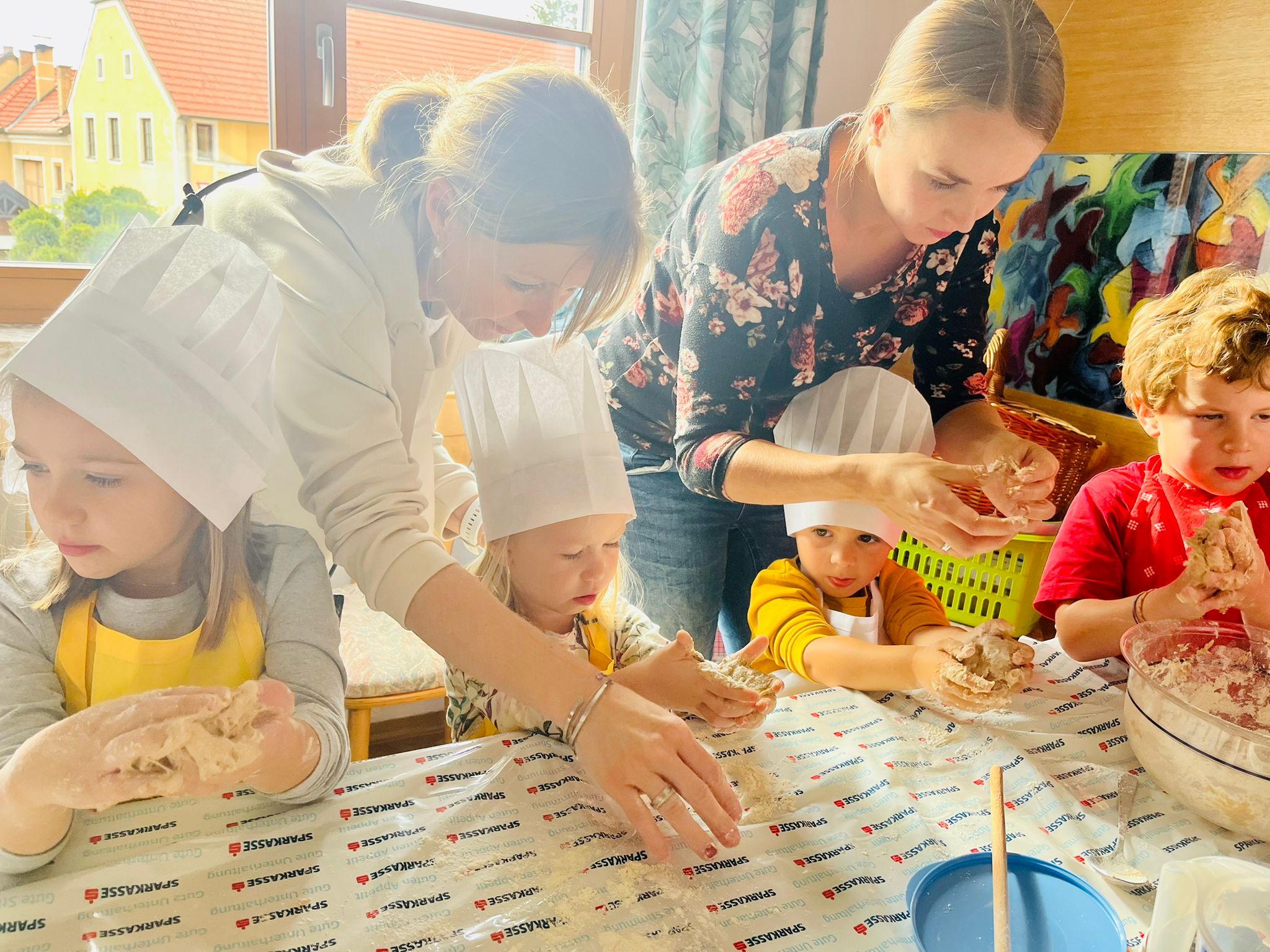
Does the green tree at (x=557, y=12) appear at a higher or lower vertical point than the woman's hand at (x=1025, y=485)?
higher

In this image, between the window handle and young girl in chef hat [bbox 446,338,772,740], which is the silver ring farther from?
the window handle

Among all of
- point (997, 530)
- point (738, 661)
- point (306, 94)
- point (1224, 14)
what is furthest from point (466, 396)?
point (1224, 14)

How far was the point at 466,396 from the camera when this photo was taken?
111 centimetres

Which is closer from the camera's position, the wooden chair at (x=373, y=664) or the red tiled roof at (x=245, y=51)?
the wooden chair at (x=373, y=664)

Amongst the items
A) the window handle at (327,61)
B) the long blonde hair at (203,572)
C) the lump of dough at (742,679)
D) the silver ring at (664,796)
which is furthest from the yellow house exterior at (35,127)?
the silver ring at (664,796)

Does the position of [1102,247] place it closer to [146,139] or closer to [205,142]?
[205,142]

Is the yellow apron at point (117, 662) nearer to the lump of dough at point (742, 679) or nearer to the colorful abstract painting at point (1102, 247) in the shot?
the lump of dough at point (742, 679)

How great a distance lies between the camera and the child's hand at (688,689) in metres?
0.95

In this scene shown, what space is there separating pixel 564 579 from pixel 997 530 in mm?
512

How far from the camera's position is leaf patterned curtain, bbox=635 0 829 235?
217cm

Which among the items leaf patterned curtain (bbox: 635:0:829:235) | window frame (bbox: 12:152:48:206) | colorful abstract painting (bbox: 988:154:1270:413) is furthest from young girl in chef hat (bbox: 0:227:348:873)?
colorful abstract painting (bbox: 988:154:1270:413)

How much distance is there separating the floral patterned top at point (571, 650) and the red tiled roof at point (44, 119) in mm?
1551

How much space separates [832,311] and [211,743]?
3.10 ft

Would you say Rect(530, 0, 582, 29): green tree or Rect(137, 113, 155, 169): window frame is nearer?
Rect(137, 113, 155, 169): window frame
